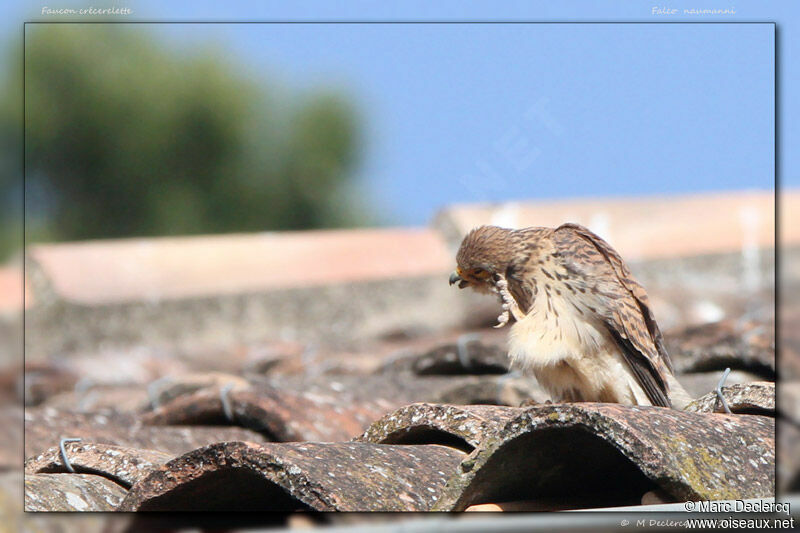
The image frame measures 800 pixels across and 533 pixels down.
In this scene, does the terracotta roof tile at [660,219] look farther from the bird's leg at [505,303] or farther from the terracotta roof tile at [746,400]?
the terracotta roof tile at [746,400]

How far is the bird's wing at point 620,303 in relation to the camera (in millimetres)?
2848

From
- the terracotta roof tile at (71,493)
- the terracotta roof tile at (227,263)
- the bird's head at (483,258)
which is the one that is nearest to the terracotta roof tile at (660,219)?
the terracotta roof tile at (227,263)

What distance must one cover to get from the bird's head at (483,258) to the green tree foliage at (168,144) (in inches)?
829

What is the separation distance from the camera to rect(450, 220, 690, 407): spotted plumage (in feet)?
9.32

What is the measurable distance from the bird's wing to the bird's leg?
0.19 metres

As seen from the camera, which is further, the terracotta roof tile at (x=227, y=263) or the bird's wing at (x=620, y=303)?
the terracotta roof tile at (x=227, y=263)

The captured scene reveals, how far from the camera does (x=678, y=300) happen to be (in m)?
6.84

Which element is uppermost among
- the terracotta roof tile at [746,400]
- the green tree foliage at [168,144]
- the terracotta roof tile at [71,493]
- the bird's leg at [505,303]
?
the green tree foliage at [168,144]

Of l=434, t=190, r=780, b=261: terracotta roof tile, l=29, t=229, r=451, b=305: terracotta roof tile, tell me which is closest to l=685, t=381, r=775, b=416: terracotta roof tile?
l=434, t=190, r=780, b=261: terracotta roof tile

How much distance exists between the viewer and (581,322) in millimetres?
2887

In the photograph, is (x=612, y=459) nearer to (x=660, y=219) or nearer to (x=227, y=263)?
(x=227, y=263)

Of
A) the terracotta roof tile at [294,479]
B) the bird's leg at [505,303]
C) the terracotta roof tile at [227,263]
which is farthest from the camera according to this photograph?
the terracotta roof tile at [227,263]

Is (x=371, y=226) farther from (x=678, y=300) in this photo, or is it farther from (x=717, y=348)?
(x=717, y=348)

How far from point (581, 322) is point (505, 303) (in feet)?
0.80
